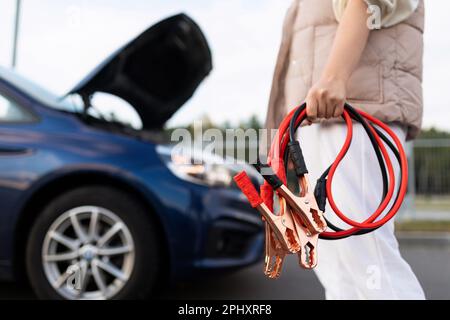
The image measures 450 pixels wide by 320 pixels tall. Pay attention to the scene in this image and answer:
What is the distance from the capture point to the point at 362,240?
1237 mm

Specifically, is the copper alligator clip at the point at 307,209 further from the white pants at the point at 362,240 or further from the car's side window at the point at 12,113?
the car's side window at the point at 12,113

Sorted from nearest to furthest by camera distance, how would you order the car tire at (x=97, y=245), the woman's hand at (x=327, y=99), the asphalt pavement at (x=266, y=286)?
the woman's hand at (x=327, y=99) < the car tire at (x=97, y=245) < the asphalt pavement at (x=266, y=286)

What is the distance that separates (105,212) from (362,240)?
Answer: 156 centimetres

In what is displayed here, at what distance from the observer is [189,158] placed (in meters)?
2.61

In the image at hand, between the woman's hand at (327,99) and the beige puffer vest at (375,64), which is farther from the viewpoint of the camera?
the beige puffer vest at (375,64)

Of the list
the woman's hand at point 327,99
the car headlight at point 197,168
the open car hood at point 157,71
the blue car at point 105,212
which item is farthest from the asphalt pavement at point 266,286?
the woman's hand at point 327,99

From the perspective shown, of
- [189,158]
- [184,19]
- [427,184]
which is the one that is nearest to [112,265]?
[189,158]

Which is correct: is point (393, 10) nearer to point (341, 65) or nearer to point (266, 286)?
point (341, 65)

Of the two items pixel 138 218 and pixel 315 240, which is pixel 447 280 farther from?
pixel 315 240

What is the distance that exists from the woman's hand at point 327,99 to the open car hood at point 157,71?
1.93 meters

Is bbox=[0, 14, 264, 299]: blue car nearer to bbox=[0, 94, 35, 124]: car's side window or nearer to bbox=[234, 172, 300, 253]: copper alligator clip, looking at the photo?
bbox=[0, 94, 35, 124]: car's side window

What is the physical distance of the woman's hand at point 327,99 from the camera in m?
1.06

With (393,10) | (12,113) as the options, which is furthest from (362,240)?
(12,113)

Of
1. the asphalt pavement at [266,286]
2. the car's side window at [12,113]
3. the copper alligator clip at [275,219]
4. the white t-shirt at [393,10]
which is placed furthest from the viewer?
the asphalt pavement at [266,286]
